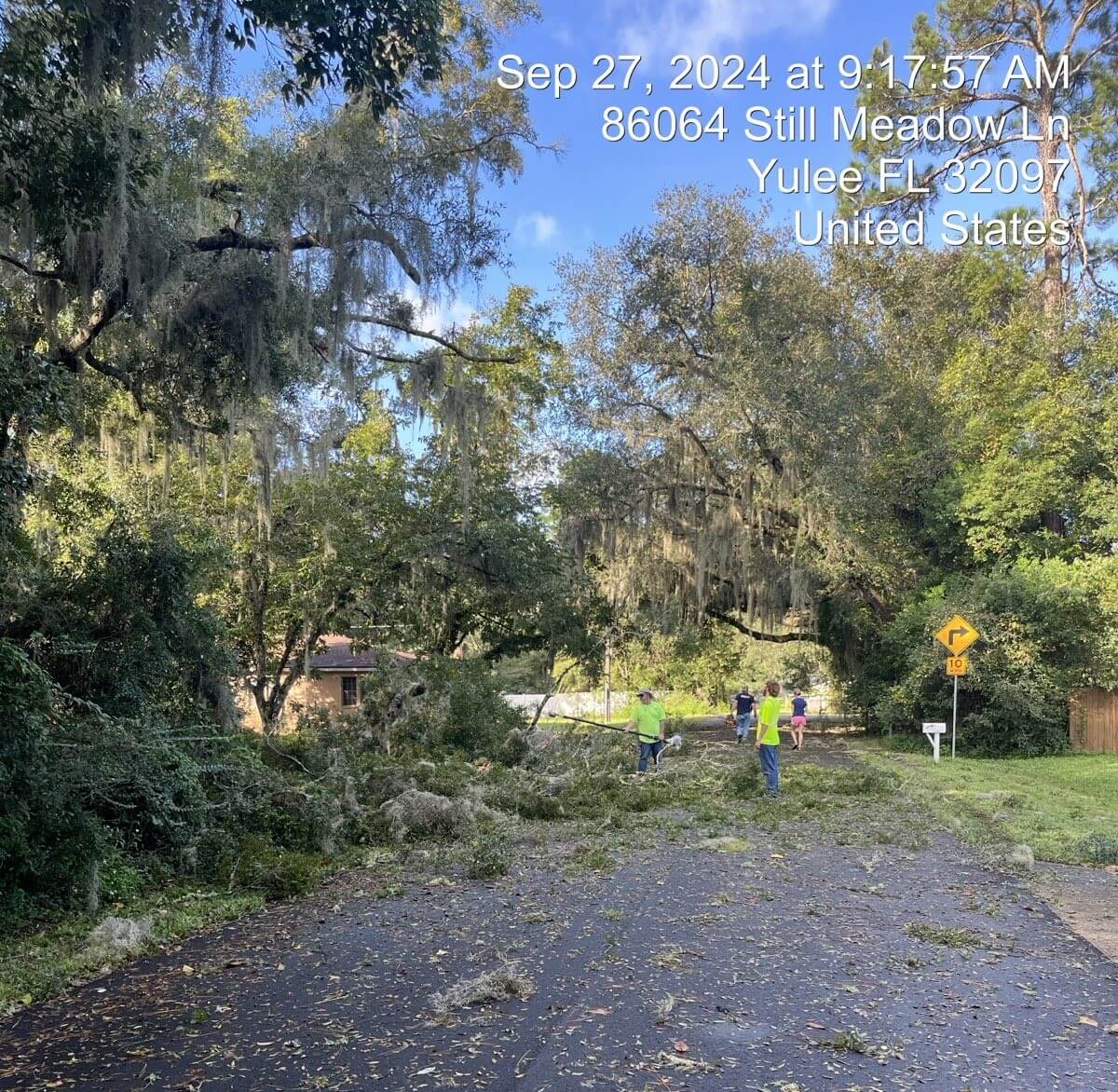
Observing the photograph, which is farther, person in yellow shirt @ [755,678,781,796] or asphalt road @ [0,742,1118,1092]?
person in yellow shirt @ [755,678,781,796]

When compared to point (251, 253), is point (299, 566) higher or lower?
lower

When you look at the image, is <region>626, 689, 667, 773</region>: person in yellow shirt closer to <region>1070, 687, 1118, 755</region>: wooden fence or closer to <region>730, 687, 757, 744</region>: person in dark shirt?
<region>730, 687, 757, 744</region>: person in dark shirt

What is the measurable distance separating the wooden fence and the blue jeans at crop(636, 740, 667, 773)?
39.4 feet

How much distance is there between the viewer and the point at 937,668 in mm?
21766

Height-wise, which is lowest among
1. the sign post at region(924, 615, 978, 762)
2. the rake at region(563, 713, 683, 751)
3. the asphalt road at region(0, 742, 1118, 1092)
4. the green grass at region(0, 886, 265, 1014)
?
the green grass at region(0, 886, 265, 1014)

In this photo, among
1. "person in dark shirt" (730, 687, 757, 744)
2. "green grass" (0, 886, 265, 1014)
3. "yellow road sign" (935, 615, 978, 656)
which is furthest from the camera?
"person in dark shirt" (730, 687, 757, 744)

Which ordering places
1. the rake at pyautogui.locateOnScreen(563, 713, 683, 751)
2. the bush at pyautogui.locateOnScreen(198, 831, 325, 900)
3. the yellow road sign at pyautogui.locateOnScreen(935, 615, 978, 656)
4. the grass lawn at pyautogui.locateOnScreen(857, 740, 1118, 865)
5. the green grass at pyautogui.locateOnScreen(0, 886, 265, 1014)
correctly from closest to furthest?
the green grass at pyautogui.locateOnScreen(0, 886, 265, 1014) < the bush at pyautogui.locateOnScreen(198, 831, 325, 900) < the grass lawn at pyautogui.locateOnScreen(857, 740, 1118, 865) < the rake at pyautogui.locateOnScreen(563, 713, 683, 751) < the yellow road sign at pyautogui.locateOnScreen(935, 615, 978, 656)

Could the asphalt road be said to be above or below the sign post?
below

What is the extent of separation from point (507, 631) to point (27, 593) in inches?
564

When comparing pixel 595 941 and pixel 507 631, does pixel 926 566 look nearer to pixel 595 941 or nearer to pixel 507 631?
pixel 507 631

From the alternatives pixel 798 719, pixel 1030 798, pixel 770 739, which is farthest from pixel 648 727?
pixel 798 719

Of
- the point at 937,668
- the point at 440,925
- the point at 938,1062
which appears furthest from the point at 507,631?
the point at 938,1062

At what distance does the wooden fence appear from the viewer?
21531 millimetres

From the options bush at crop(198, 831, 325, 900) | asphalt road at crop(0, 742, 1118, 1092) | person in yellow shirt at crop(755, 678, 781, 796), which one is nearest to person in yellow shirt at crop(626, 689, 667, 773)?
person in yellow shirt at crop(755, 678, 781, 796)
